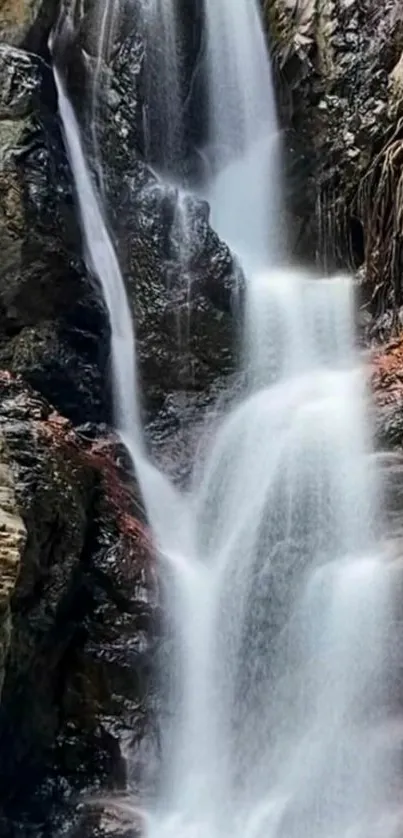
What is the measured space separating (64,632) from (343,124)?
894cm

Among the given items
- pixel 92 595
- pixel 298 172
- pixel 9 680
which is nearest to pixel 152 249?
pixel 298 172

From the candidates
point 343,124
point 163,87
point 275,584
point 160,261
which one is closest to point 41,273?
point 160,261

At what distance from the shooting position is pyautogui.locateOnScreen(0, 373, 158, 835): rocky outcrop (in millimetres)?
7191

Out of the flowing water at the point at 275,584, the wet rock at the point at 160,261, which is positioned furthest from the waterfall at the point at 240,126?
the flowing water at the point at 275,584

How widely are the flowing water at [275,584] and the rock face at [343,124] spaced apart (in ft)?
3.28

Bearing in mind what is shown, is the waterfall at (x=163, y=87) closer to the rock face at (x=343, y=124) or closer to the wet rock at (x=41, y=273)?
the rock face at (x=343, y=124)

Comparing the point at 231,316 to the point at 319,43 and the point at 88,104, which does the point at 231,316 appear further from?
the point at 319,43

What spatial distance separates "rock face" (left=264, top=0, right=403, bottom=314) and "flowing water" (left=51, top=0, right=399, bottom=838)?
3.28 ft

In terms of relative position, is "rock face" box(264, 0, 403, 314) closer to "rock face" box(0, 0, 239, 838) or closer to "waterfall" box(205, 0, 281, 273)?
"waterfall" box(205, 0, 281, 273)

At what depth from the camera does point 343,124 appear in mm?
13461

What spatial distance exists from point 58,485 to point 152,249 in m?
4.54

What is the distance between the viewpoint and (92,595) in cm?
802

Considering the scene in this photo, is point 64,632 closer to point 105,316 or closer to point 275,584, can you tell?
point 275,584

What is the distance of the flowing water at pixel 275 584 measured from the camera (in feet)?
23.4
